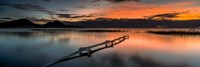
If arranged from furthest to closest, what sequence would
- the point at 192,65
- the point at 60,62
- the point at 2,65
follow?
the point at 192,65
the point at 60,62
the point at 2,65

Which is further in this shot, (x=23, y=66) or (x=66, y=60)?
(x=66, y=60)

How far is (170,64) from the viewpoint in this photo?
17.8 metres

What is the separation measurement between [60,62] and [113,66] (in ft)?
11.2

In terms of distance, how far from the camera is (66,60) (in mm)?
16906

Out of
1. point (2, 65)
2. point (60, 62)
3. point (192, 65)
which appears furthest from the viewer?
point (192, 65)

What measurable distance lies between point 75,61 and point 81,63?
73 centimetres

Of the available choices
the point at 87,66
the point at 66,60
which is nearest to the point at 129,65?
the point at 87,66

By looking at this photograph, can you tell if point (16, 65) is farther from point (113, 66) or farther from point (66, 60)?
point (113, 66)

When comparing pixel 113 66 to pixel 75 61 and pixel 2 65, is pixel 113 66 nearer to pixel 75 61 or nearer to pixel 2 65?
pixel 75 61

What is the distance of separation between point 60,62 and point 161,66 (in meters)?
6.68

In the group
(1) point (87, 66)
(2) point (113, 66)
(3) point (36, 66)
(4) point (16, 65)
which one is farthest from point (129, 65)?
(4) point (16, 65)

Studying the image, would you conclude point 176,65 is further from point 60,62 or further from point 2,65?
point 2,65

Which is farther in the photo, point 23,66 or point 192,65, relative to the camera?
point 192,65

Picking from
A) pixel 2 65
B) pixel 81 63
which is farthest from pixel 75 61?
pixel 2 65
